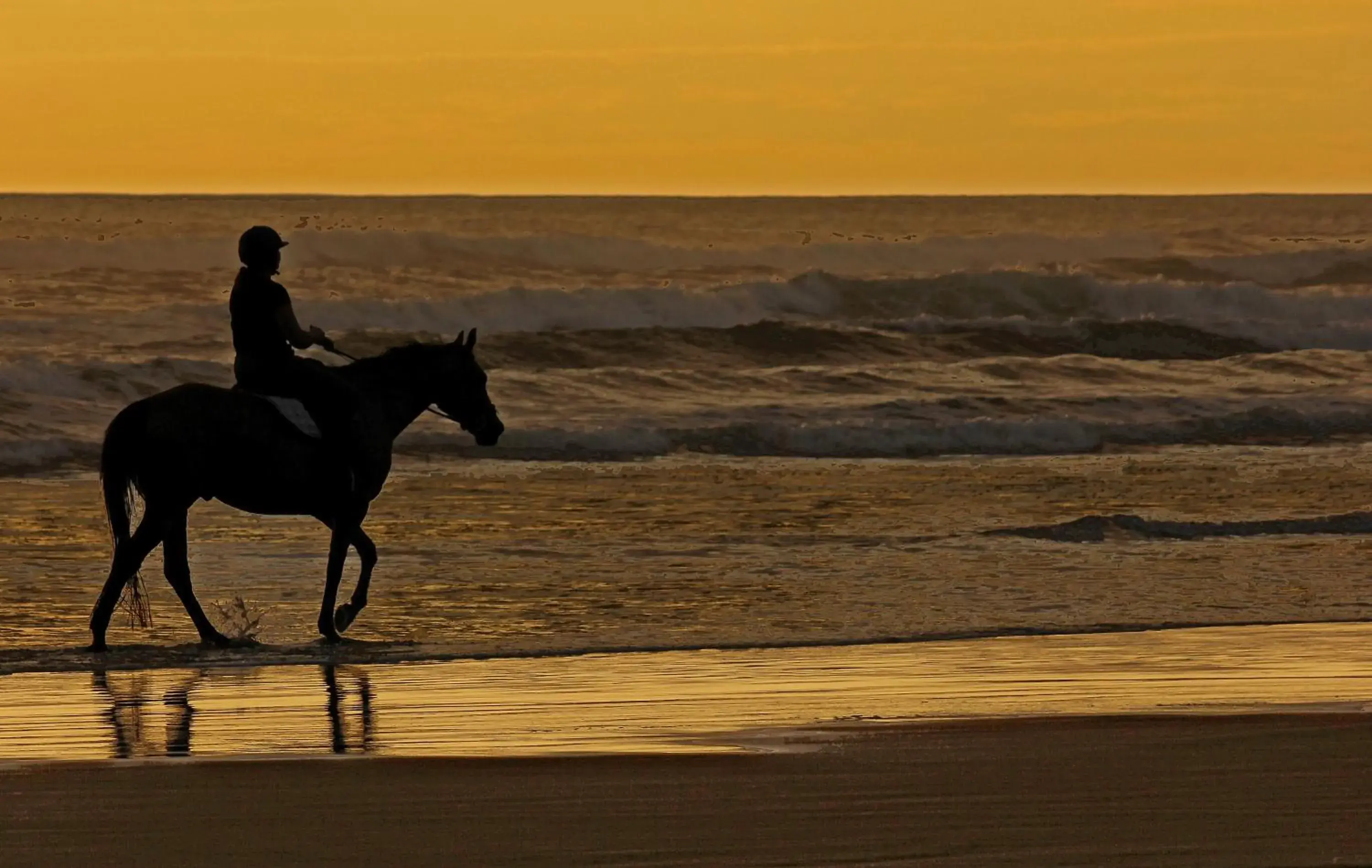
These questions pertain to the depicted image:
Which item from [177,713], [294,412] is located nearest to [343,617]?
[294,412]

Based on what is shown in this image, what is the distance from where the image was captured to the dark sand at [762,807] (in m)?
6.92

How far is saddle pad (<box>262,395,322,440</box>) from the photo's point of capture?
11922 mm

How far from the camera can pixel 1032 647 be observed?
1148 centimetres

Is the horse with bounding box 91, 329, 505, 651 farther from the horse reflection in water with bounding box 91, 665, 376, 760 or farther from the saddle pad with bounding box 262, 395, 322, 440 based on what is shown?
the horse reflection in water with bounding box 91, 665, 376, 760

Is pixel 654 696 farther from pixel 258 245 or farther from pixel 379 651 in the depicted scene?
pixel 258 245

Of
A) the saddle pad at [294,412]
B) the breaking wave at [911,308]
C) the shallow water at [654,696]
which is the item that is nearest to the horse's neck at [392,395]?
the saddle pad at [294,412]

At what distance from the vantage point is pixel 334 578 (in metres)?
12.0

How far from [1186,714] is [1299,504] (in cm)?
934

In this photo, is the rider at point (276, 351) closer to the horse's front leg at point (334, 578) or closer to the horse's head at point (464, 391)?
the horse's front leg at point (334, 578)

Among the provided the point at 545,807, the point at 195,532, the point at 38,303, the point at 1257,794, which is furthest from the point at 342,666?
the point at 38,303

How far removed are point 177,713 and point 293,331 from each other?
2.70m

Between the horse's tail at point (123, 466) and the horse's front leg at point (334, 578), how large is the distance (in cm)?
88

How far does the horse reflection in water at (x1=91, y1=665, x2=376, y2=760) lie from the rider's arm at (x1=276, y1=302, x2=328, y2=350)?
5.28 feet

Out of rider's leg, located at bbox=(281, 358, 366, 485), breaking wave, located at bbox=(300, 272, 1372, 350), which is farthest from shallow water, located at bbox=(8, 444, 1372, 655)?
breaking wave, located at bbox=(300, 272, 1372, 350)
